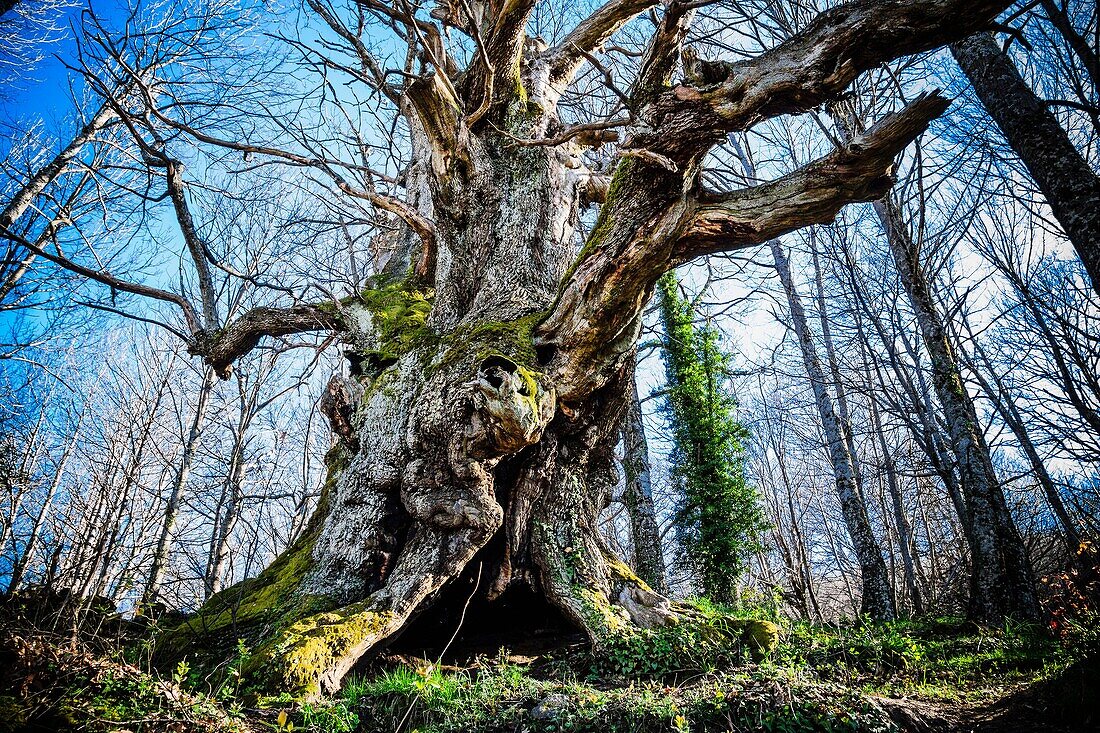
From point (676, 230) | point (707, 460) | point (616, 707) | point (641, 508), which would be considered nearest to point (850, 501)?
point (707, 460)

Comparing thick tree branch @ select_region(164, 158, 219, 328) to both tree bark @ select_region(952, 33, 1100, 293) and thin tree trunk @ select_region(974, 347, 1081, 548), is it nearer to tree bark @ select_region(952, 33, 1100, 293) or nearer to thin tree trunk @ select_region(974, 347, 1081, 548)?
tree bark @ select_region(952, 33, 1100, 293)

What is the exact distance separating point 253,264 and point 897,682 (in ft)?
32.7

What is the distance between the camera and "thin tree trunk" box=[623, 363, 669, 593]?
9.81 m

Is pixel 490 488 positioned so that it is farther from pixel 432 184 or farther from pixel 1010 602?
pixel 1010 602

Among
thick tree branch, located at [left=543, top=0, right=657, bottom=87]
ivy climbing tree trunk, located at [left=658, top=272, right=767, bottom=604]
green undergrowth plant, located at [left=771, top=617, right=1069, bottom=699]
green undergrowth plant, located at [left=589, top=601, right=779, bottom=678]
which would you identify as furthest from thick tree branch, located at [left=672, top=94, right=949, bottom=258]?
ivy climbing tree trunk, located at [left=658, top=272, right=767, bottom=604]

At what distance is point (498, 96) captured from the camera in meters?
6.01

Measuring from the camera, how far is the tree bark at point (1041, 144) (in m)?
3.79

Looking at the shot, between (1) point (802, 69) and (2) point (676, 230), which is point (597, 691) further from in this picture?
(1) point (802, 69)

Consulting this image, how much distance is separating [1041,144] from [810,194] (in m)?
2.69

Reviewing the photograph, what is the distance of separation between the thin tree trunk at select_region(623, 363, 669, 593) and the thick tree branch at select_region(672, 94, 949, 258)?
569 centimetres

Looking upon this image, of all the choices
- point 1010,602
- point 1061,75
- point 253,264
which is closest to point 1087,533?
point 1010,602

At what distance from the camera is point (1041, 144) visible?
14.3 feet

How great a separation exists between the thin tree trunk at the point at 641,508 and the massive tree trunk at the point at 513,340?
15.7ft

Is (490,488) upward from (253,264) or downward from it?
downward
